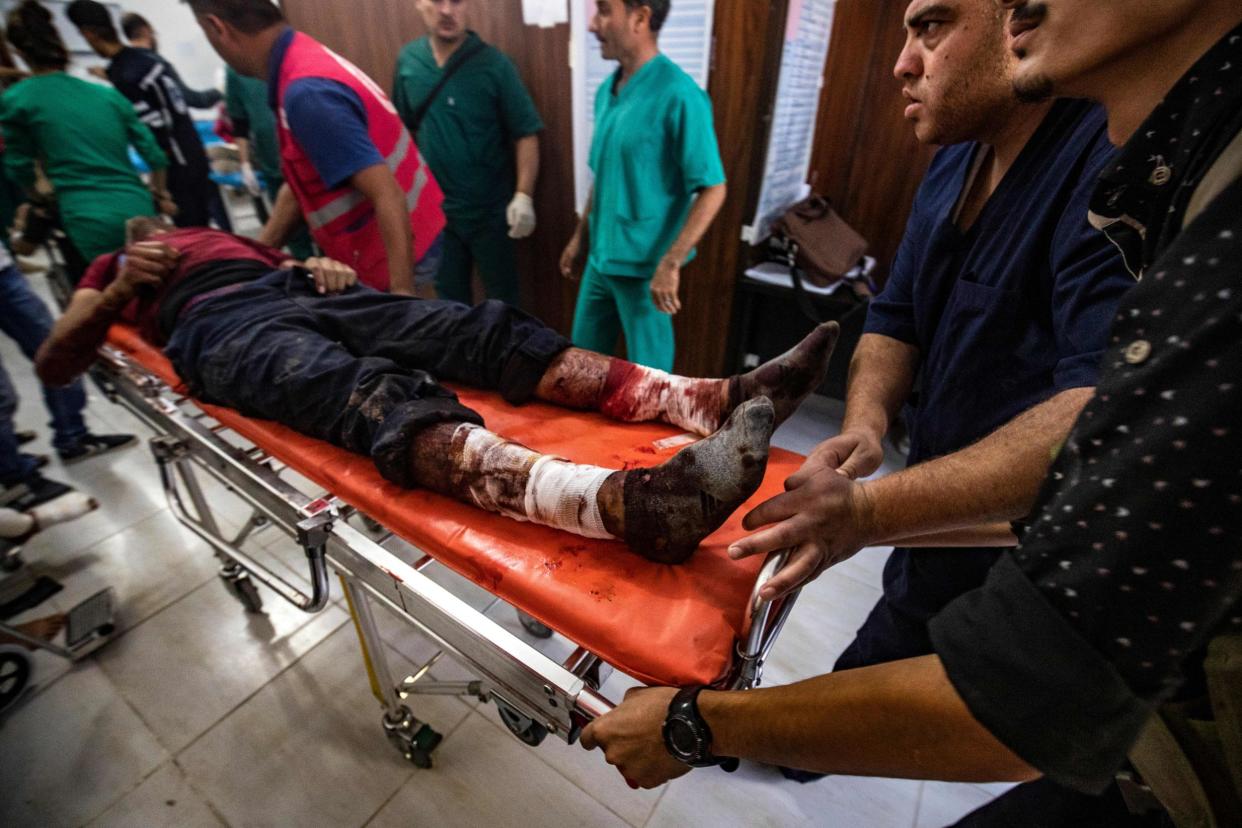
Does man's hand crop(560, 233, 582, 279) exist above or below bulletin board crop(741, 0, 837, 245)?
below

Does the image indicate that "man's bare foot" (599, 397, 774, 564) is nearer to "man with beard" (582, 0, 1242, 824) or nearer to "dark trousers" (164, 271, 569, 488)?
"man with beard" (582, 0, 1242, 824)

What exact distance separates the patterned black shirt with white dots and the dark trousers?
3.20 feet

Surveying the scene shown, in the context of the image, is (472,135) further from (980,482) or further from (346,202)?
(980,482)

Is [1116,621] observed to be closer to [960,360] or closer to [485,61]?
[960,360]

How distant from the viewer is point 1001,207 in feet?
2.82

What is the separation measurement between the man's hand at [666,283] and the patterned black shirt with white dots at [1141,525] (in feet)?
5.07

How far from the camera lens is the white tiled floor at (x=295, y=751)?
1.27 metres

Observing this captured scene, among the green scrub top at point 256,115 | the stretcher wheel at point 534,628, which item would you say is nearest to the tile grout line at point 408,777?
the stretcher wheel at point 534,628

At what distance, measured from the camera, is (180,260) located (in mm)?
1691

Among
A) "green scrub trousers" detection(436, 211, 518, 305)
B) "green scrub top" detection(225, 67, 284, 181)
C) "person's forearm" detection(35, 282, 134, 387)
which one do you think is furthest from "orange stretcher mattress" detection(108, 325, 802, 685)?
"green scrub top" detection(225, 67, 284, 181)

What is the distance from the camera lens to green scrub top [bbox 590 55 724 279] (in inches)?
72.1

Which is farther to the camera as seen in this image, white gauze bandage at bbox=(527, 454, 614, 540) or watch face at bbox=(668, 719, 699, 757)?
white gauze bandage at bbox=(527, 454, 614, 540)

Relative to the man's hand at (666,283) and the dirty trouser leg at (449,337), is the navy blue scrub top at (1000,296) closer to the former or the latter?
the dirty trouser leg at (449,337)

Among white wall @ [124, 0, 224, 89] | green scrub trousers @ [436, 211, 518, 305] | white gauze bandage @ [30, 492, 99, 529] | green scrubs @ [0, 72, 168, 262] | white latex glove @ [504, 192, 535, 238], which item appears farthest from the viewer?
white wall @ [124, 0, 224, 89]
